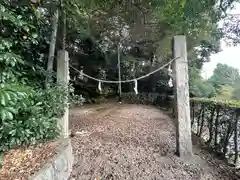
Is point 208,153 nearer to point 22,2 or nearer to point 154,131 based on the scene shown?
point 154,131

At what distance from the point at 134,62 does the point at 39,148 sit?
908 cm

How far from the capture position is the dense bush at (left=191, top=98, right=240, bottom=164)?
3.57 meters

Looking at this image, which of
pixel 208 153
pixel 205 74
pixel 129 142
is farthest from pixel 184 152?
pixel 205 74

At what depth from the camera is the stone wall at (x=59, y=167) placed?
7.30 feet

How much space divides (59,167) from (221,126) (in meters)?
2.71

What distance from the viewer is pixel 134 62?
37.8 ft

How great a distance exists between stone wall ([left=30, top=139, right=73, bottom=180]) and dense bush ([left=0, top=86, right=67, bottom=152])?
0.98 ft

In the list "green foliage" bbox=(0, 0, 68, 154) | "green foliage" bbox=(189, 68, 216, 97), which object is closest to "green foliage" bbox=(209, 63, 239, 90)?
"green foliage" bbox=(189, 68, 216, 97)

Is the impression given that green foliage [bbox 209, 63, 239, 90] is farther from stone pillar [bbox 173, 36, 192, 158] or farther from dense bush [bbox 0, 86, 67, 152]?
dense bush [bbox 0, 86, 67, 152]

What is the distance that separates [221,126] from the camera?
13.1ft

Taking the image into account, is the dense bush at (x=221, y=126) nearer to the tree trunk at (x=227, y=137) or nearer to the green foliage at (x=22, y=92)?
the tree trunk at (x=227, y=137)

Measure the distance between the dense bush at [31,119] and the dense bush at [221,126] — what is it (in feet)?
8.35

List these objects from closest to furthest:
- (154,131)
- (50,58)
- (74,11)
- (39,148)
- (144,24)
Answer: (39,148) → (74,11) → (50,58) → (154,131) → (144,24)

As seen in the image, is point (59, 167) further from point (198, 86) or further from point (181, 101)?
point (198, 86)
